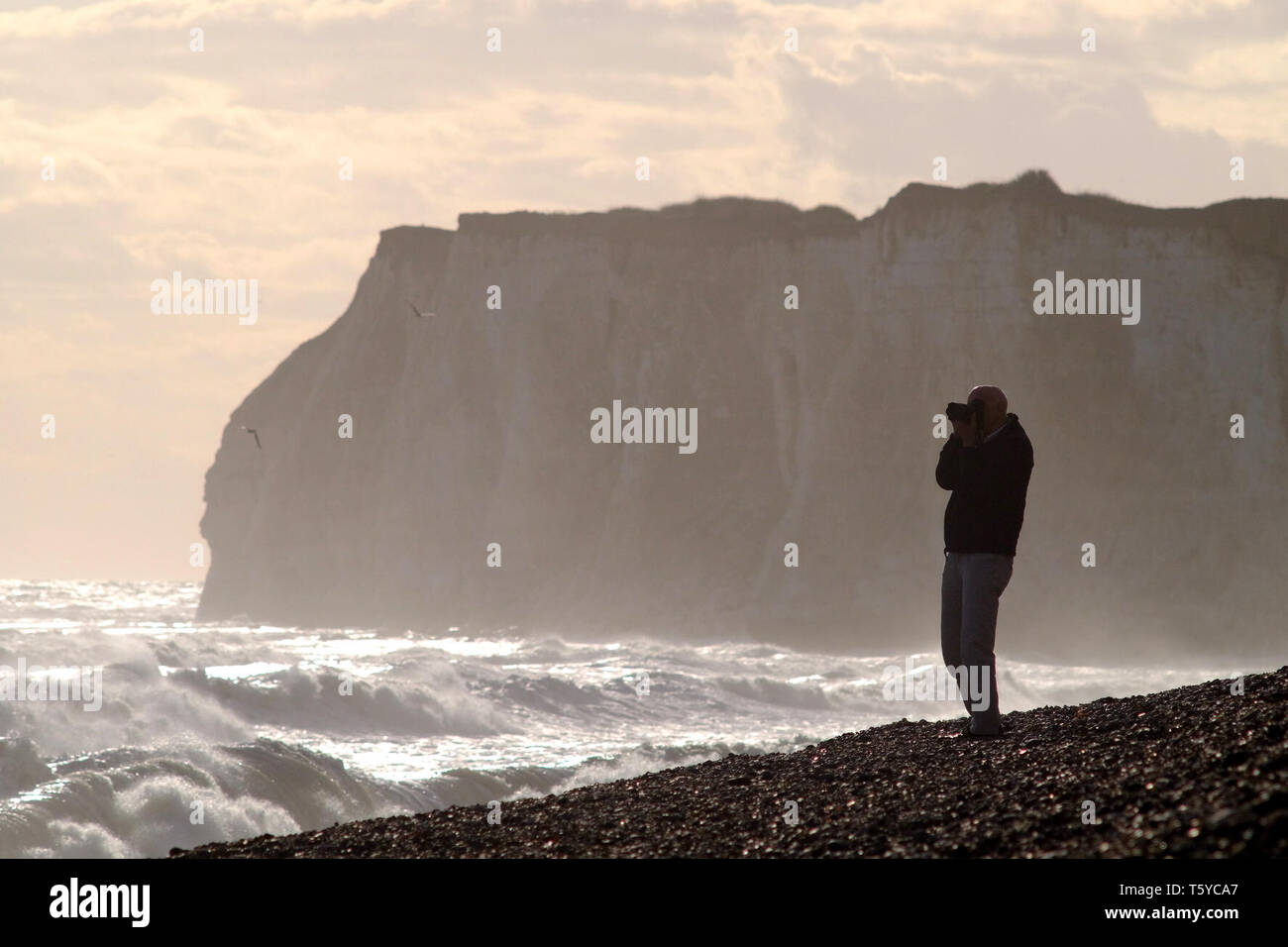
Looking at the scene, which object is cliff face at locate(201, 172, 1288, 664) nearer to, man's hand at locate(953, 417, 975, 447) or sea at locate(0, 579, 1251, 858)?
sea at locate(0, 579, 1251, 858)

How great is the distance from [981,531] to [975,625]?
0.59m

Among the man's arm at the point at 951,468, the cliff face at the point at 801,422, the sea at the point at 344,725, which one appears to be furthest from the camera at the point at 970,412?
the cliff face at the point at 801,422

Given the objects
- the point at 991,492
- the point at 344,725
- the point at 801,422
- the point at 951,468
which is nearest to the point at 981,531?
the point at 991,492

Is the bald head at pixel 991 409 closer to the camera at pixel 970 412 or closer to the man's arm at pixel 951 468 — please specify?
the camera at pixel 970 412

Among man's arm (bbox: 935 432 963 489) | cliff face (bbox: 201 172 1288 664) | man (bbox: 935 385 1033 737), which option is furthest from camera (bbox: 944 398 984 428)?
cliff face (bbox: 201 172 1288 664)

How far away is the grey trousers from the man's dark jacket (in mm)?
110

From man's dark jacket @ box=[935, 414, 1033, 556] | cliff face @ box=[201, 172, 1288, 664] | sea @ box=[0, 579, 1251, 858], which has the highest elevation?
cliff face @ box=[201, 172, 1288, 664]

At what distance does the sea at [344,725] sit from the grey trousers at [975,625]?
2.68 meters

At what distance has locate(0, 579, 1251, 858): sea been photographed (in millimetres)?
13852

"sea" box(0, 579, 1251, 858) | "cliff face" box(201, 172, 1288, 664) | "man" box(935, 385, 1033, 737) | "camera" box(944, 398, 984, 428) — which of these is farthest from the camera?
"cliff face" box(201, 172, 1288, 664)

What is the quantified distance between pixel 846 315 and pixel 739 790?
53051mm

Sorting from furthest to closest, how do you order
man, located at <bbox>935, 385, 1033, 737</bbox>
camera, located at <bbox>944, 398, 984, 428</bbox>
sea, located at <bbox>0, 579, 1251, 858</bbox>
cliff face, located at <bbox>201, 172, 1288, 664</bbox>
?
cliff face, located at <bbox>201, 172, 1288, 664</bbox>, sea, located at <bbox>0, 579, 1251, 858</bbox>, camera, located at <bbox>944, 398, 984, 428</bbox>, man, located at <bbox>935, 385, 1033, 737</bbox>
